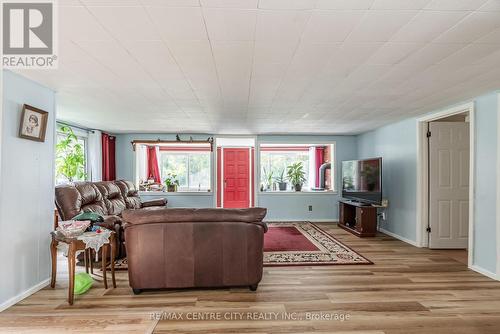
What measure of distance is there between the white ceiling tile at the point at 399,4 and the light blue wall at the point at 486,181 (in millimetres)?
2527

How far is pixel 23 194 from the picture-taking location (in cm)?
269

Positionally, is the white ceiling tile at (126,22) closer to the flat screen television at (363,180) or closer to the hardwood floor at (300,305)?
the hardwood floor at (300,305)

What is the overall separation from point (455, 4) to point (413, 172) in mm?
3684

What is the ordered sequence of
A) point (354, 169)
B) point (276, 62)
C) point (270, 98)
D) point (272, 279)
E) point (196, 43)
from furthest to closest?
point (354, 169) → point (270, 98) → point (272, 279) → point (276, 62) → point (196, 43)

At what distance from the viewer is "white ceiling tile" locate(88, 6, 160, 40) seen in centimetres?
159

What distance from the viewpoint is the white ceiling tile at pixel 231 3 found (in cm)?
151

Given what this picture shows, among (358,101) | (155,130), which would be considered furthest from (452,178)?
(155,130)

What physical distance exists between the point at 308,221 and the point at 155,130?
4276mm

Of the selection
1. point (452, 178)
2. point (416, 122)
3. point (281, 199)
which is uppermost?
point (416, 122)

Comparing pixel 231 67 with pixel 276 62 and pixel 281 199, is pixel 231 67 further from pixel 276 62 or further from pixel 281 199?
pixel 281 199

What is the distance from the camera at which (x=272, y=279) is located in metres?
3.13

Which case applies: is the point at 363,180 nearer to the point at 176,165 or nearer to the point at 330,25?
the point at 330,25

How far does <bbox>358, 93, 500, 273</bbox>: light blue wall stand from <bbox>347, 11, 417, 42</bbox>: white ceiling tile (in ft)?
7.76

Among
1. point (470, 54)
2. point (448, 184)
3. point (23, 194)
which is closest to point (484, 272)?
point (448, 184)
